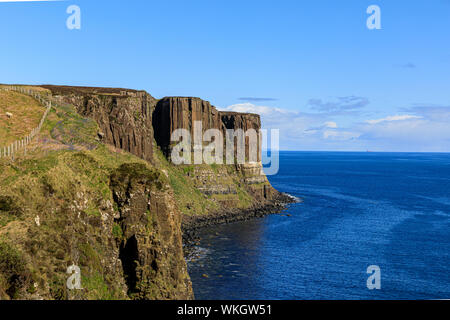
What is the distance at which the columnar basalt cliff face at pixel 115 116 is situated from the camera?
99.6m

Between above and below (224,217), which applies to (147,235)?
above

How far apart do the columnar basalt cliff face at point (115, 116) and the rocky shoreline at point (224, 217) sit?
25.1m

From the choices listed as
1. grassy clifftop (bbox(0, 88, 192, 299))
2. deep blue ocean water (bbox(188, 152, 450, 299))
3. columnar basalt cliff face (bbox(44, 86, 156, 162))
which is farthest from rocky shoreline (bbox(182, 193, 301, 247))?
grassy clifftop (bbox(0, 88, 192, 299))

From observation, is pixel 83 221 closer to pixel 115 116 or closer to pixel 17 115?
pixel 17 115

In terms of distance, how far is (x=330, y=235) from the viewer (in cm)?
11075

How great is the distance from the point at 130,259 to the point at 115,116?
68.7 m

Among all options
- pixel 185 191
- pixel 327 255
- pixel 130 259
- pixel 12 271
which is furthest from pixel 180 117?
pixel 12 271

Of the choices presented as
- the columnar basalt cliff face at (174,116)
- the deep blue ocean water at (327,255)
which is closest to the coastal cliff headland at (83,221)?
the deep blue ocean water at (327,255)

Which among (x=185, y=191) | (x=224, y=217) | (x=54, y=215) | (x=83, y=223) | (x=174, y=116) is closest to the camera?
(x=54, y=215)

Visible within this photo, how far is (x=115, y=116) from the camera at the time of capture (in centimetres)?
10962

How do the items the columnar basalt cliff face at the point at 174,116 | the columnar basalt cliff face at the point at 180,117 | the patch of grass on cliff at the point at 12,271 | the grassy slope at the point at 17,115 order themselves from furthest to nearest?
the columnar basalt cliff face at the point at 180,117 → the columnar basalt cliff face at the point at 174,116 → the grassy slope at the point at 17,115 → the patch of grass on cliff at the point at 12,271

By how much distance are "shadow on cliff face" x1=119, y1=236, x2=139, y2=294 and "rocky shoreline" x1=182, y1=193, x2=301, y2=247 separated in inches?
1953

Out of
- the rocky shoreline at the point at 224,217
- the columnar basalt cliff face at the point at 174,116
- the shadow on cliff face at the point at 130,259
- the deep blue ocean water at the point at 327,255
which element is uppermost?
the columnar basalt cliff face at the point at 174,116

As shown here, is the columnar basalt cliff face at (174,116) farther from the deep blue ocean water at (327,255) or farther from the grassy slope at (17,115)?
the grassy slope at (17,115)
